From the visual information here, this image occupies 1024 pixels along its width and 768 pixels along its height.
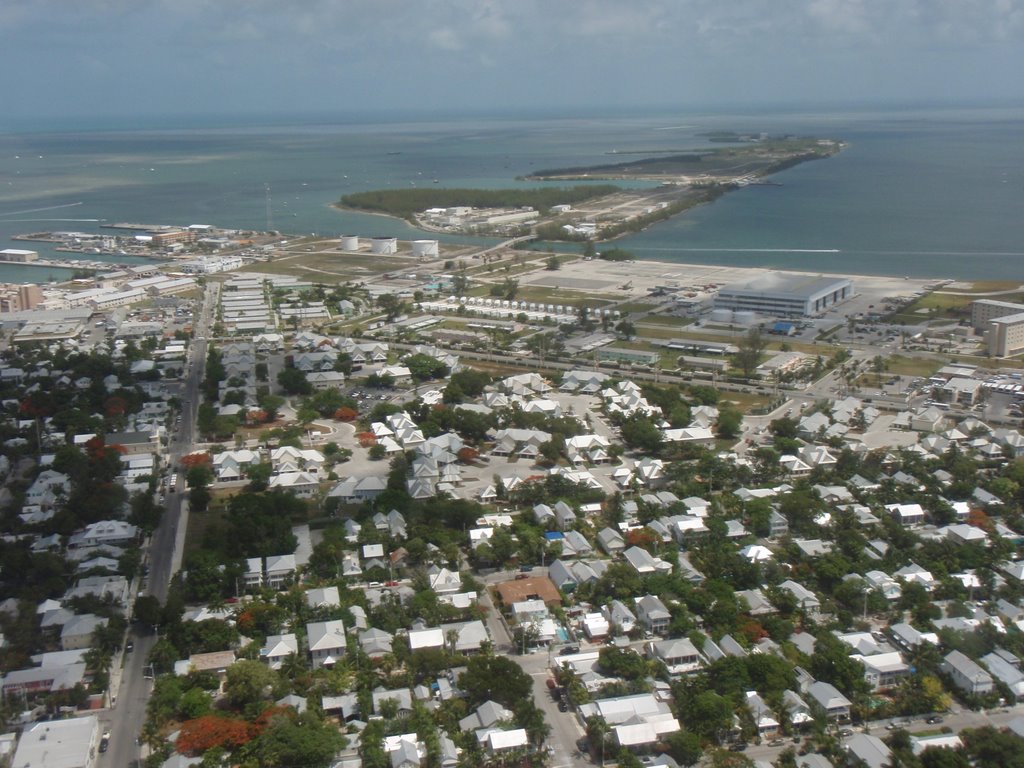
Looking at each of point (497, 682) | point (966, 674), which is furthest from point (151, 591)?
point (966, 674)

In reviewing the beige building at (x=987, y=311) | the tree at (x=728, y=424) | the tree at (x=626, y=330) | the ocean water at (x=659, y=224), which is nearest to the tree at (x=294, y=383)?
the tree at (x=728, y=424)

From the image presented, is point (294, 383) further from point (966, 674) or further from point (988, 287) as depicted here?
point (988, 287)

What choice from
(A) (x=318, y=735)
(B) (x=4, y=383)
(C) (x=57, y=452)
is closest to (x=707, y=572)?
(A) (x=318, y=735)

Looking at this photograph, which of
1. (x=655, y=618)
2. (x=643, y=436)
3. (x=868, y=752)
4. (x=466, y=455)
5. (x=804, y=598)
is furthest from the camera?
(x=643, y=436)

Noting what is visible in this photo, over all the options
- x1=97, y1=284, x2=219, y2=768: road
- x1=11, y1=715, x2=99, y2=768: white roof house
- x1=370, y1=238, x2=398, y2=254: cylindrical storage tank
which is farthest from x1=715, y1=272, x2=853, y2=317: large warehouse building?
x1=11, y1=715, x2=99, y2=768: white roof house

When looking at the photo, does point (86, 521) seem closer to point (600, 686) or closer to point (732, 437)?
point (600, 686)

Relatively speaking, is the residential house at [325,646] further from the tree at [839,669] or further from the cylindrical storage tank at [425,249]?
the cylindrical storage tank at [425,249]
